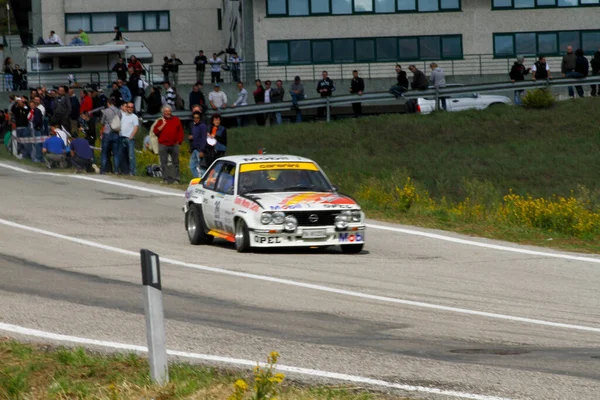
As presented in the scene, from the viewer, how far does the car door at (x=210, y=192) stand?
1697 cm

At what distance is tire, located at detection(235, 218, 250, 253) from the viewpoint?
15805mm

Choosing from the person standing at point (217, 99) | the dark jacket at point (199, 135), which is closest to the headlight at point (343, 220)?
the dark jacket at point (199, 135)

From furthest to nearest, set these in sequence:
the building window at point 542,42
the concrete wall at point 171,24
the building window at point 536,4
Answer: the concrete wall at point 171,24 < the building window at point 536,4 < the building window at point 542,42

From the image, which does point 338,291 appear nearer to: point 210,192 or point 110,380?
point 110,380

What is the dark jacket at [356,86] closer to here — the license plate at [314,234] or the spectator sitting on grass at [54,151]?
the spectator sitting on grass at [54,151]

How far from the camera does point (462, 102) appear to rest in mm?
41281

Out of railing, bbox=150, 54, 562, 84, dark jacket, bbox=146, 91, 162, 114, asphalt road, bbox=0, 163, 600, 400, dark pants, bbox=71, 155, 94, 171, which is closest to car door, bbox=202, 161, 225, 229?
asphalt road, bbox=0, 163, 600, 400

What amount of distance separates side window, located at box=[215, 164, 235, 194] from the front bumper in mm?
1272

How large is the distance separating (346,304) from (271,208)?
4.49 m

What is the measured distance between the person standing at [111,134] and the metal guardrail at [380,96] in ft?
30.1

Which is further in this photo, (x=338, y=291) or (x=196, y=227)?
(x=196, y=227)

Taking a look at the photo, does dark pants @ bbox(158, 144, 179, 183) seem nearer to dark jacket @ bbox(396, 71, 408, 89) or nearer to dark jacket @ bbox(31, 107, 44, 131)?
dark jacket @ bbox(31, 107, 44, 131)

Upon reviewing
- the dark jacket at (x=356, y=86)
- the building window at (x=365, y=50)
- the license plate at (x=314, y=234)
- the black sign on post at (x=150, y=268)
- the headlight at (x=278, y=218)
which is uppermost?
the building window at (x=365, y=50)

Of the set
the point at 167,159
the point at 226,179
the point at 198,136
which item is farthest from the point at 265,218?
the point at 167,159
